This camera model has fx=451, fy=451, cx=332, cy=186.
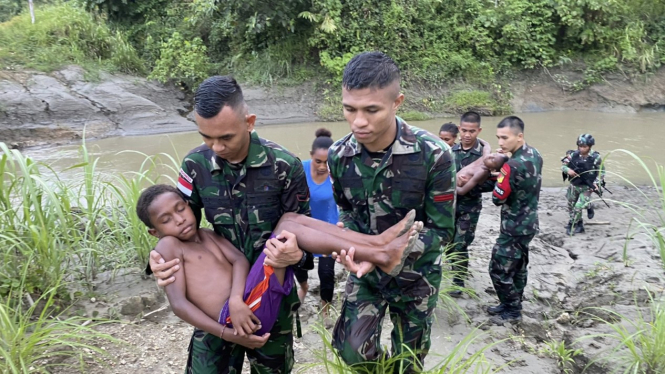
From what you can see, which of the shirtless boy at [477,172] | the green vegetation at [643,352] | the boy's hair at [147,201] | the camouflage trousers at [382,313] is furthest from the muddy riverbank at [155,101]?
the green vegetation at [643,352]

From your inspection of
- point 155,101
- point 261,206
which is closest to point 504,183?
point 261,206

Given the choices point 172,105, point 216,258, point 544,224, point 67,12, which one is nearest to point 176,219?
point 216,258

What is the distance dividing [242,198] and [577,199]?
5.17 meters

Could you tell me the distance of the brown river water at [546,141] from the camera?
8.57 m

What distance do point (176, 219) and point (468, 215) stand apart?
2903mm

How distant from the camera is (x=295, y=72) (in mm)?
14234

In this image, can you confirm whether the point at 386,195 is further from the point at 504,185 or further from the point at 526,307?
the point at 526,307

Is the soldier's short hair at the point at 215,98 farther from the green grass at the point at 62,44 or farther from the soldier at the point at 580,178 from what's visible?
the green grass at the point at 62,44

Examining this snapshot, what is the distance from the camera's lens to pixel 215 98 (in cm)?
200

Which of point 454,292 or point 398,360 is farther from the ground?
point 398,360

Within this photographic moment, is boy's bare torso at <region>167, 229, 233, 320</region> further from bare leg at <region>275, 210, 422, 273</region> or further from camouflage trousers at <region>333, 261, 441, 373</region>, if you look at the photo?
camouflage trousers at <region>333, 261, 441, 373</region>

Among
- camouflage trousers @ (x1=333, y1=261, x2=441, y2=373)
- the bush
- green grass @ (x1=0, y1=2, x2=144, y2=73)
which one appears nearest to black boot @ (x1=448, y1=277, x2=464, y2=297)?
camouflage trousers @ (x1=333, y1=261, x2=441, y2=373)

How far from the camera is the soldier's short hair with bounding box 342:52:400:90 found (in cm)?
198

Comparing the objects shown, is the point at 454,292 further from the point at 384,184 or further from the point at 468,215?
the point at 384,184
